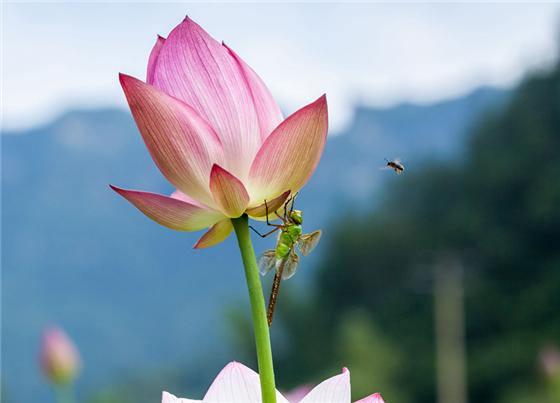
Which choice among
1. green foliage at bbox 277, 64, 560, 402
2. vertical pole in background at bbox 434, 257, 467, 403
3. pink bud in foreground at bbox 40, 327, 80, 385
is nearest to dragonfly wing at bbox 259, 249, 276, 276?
pink bud in foreground at bbox 40, 327, 80, 385

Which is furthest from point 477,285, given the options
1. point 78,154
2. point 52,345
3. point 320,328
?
point 78,154

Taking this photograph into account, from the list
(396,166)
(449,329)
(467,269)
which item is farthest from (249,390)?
(467,269)

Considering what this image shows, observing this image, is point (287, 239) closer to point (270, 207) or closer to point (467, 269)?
point (270, 207)

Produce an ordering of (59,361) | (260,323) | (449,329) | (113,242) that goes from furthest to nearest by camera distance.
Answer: (113,242) < (449,329) < (59,361) < (260,323)

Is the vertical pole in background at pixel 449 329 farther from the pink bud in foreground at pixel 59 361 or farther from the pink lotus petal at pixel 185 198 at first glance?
the pink lotus petal at pixel 185 198

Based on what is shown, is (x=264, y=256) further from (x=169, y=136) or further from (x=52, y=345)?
(x=52, y=345)

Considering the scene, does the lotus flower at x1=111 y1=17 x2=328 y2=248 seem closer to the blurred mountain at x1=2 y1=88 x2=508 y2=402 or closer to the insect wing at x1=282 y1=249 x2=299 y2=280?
the insect wing at x1=282 y1=249 x2=299 y2=280

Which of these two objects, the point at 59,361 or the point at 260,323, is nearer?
the point at 260,323
